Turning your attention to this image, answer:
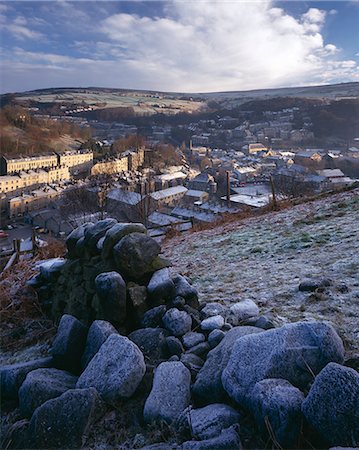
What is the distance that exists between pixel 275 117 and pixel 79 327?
92527mm

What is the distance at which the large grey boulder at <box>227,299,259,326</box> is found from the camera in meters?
2.76

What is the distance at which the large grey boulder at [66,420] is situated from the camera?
1.74m

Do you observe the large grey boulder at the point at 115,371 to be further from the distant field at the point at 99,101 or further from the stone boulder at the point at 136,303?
the distant field at the point at 99,101

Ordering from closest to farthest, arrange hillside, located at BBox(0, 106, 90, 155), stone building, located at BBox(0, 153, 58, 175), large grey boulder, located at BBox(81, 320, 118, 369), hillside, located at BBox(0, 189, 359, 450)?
hillside, located at BBox(0, 189, 359, 450), large grey boulder, located at BBox(81, 320, 118, 369), stone building, located at BBox(0, 153, 58, 175), hillside, located at BBox(0, 106, 90, 155)

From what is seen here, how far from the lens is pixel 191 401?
196cm

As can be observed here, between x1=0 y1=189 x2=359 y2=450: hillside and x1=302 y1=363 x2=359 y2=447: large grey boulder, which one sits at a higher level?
x1=302 y1=363 x2=359 y2=447: large grey boulder

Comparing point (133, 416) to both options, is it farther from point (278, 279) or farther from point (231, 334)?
point (278, 279)

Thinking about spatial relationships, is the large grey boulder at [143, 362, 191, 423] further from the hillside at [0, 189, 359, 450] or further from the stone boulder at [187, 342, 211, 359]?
the stone boulder at [187, 342, 211, 359]

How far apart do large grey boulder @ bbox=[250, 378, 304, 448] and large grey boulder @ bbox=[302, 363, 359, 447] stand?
0.19ft

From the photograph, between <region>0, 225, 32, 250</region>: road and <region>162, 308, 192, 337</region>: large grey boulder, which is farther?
<region>0, 225, 32, 250</region>: road

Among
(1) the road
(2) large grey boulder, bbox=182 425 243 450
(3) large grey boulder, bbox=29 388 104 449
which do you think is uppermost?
(2) large grey boulder, bbox=182 425 243 450

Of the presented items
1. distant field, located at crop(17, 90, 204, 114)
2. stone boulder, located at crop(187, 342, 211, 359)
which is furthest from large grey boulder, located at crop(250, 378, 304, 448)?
distant field, located at crop(17, 90, 204, 114)

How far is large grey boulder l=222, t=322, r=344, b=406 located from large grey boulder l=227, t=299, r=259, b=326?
2.64 ft

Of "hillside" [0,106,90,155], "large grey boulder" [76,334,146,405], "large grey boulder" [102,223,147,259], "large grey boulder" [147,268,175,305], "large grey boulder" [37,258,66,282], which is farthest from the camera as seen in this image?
"hillside" [0,106,90,155]
